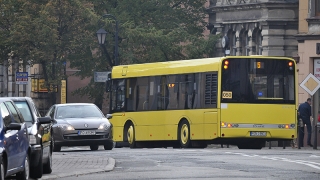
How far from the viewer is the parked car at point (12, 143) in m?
15.6

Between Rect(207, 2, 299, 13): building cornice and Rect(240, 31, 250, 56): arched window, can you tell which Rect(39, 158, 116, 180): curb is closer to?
Rect(207, 2, 299, 13): building cornice

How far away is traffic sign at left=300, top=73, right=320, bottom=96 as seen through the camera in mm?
38531

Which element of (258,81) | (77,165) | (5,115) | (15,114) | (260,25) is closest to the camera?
(5,115)

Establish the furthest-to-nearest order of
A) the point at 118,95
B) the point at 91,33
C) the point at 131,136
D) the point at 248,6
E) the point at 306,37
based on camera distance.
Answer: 1. the point at 91,33
2. the point at 248,6
3. the point at 306,37
4. the point at 118,95
5. the point at 131,136

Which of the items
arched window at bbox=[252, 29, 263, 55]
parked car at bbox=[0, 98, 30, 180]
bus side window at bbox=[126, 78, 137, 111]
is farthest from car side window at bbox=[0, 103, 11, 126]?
arched window at bbox=[252, 29, 263, 55]

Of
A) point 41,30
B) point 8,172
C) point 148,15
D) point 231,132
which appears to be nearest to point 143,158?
point 231,132

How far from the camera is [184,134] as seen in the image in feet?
113

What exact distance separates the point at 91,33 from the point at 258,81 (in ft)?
74.2

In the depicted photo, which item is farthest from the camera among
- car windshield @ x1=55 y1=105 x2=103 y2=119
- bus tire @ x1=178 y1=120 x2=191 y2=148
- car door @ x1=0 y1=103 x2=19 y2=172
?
bus tire @ x1=178 y1=120 x2=191 y2=148

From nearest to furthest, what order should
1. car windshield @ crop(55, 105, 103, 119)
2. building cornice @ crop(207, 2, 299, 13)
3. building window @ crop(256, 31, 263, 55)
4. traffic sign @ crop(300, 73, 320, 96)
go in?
car windshield @ crop(55, 105, 103, 119), traffic sign @ crop(300, 73, 320, 96), building cornice @ crop(207, 2, 299, 13), building window @ crop(256, 31, 263, 55)

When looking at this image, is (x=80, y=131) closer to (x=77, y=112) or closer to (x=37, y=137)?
(x=77, y=112)

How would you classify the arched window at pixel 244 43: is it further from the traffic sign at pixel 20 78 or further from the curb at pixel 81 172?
the curb at pixel 81 172

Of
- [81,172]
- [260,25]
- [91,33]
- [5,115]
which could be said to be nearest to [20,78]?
[91,33]

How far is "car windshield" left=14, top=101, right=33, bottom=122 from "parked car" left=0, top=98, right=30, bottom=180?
1.41m
